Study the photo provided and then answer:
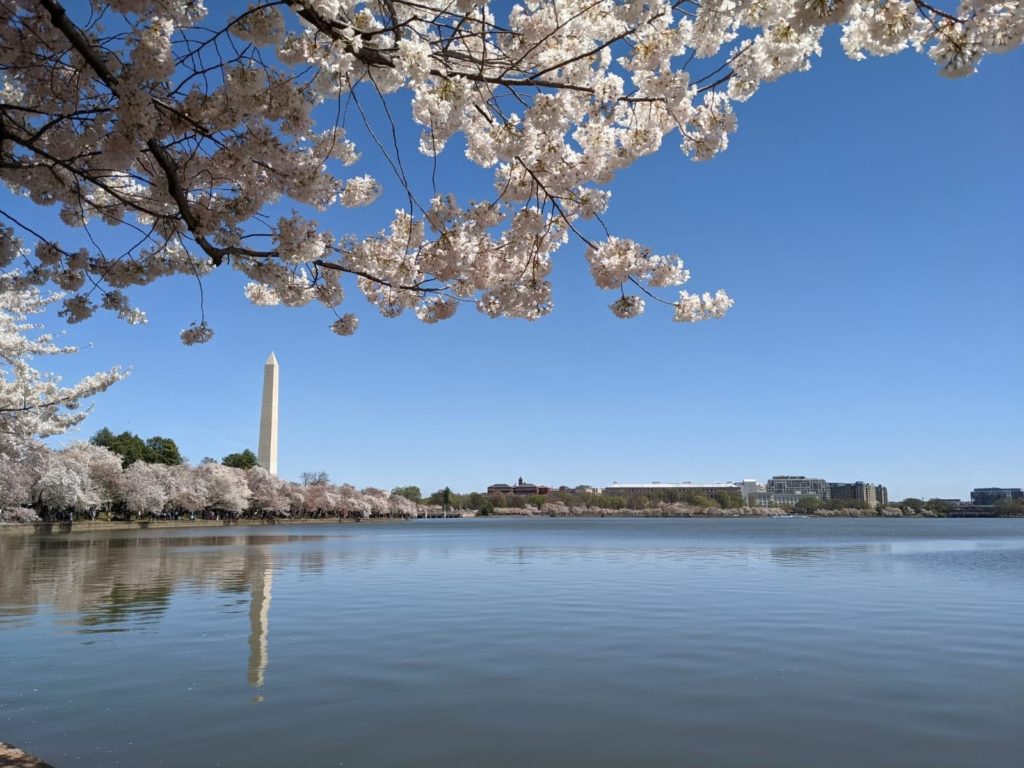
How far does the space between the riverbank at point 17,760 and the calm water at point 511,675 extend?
1.47ft

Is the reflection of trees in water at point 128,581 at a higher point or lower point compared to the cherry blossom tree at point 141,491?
lower

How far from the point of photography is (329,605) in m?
13.6

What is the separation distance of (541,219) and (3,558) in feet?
86.8

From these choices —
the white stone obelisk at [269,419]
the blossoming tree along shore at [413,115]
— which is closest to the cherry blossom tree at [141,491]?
the white stone obelisk at [269,419]

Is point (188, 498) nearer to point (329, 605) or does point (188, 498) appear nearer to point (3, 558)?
point (3, 558)

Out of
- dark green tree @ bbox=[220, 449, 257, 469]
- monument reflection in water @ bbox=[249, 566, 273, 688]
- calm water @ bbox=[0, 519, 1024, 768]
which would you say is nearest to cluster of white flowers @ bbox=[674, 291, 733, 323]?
calm water @ bbox=[0, 519, 1024, 768]

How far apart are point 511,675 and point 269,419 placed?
7213 centimetres

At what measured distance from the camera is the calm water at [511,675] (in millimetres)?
5801

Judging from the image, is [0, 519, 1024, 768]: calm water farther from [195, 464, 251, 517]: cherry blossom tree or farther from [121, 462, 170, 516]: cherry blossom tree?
[195, 464, 251, 517]: cherry blossom tree

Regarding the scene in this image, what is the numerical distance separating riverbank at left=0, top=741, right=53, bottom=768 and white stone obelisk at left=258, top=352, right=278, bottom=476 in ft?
236

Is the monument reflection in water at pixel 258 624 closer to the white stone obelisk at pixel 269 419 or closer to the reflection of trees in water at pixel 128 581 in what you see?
the reflection of trees in water at pixel 128 581

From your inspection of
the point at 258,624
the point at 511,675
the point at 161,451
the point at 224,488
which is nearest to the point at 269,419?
the point at 224,488

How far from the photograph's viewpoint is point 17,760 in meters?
4.92

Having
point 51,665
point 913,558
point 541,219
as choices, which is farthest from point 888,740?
point 913,558
